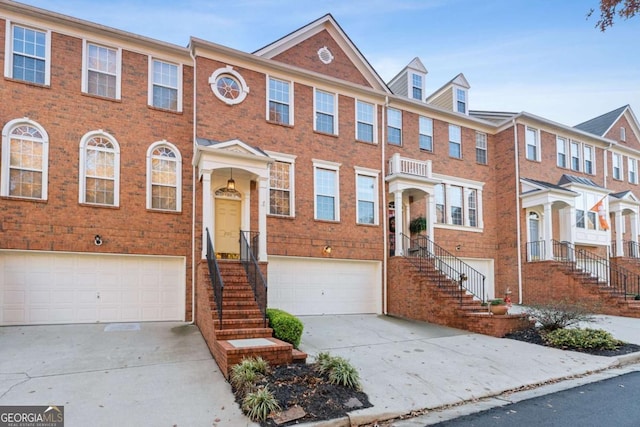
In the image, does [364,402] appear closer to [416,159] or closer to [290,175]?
[290,175]

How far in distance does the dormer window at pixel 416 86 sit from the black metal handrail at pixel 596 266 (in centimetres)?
863

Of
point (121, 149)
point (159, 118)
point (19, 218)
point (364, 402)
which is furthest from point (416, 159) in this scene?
point (19, 218)

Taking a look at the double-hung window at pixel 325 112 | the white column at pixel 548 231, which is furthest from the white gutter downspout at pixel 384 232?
the white column at pixel 548 231

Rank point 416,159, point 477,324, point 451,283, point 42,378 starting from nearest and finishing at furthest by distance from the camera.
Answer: point 42,378, point 477,324, point 451,283, point 416,159

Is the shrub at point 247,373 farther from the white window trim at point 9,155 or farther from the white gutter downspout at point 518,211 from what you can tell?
the white gutter downspout at point 518,211

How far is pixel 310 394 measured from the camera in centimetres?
602

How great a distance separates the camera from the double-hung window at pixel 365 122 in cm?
1539

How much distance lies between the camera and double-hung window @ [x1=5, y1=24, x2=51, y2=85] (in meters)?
10.6

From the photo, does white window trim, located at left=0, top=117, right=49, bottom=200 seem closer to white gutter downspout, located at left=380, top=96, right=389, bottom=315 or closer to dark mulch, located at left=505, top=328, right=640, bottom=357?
white gutter downspout, located at left=380, top=96, right=389, bottom=315

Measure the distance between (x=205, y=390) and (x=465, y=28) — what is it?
11247mm

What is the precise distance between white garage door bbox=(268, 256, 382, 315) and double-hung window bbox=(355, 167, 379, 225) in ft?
5.28

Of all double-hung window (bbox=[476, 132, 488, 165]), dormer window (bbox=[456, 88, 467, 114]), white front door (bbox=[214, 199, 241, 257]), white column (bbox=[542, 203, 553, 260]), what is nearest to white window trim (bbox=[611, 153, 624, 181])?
white column (bbox=[542, 203, 553, 260])

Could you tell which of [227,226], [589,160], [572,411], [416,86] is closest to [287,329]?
[572,411]

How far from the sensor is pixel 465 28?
11.8 metres
